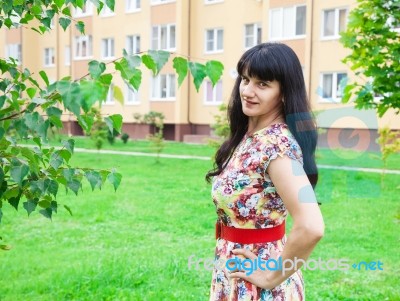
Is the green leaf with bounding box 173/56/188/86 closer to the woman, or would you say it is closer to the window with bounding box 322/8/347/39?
the woman

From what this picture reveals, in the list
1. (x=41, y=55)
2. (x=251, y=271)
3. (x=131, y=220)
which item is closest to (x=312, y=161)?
(x=251, y=271)

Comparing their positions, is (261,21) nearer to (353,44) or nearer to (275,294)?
(353,44)

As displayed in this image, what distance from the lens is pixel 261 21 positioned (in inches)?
928

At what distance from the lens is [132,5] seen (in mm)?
28531

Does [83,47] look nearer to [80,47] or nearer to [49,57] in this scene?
[80,47]

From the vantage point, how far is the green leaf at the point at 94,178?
208 centimetres

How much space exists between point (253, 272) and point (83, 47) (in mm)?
30421

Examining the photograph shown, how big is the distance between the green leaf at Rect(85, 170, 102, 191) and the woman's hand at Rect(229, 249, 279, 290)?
1.78ft

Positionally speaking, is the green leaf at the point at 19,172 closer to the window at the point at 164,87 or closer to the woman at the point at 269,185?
the woman at the point at 269,185

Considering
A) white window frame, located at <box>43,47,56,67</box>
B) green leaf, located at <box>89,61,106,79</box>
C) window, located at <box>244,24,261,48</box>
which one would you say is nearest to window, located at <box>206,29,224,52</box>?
window, located at <box>244,24,261,48</box>

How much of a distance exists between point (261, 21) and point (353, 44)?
19.6 meters

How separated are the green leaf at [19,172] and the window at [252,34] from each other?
74.0 feet

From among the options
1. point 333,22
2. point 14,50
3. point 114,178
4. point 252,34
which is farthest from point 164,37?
point 114,178

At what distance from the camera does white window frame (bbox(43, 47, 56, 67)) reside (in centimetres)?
3350
